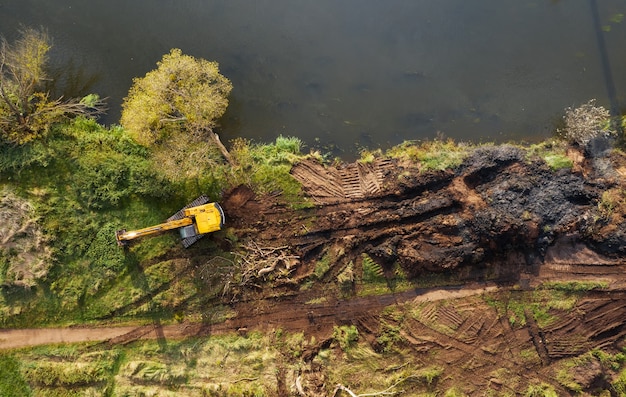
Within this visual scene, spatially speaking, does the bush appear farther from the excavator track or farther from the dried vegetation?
the dried vegetation

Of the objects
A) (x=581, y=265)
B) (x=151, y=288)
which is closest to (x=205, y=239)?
(x=151, y=288)

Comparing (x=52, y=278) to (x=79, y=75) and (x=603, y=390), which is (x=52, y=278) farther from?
(x=603, y=390)

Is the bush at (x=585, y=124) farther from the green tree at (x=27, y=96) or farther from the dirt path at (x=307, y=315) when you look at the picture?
the green tree at (x=27, y=96)

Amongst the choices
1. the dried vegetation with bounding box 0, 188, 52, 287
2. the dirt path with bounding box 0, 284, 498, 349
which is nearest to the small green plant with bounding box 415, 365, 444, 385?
the dirt path with bounding box 0, 284, 498, 349

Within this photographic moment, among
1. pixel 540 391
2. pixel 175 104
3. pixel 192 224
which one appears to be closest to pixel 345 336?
pixel 192 224

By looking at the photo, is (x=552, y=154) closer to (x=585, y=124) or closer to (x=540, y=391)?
(x=585, y=124)
